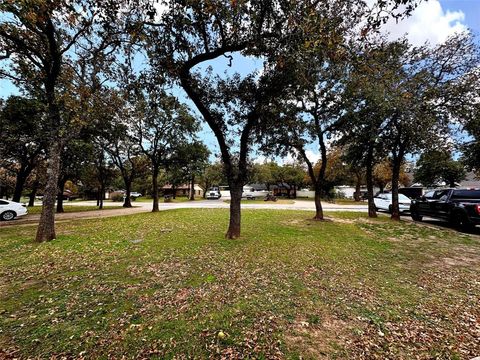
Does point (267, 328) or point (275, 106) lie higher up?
point (275, 106)

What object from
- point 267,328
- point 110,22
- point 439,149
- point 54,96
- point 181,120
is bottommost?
point 267,328

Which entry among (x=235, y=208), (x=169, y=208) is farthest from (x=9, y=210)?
(x=235, y=208)

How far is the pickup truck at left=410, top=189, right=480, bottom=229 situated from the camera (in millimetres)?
9477

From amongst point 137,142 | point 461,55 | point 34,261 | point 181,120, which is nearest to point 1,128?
point 137,142

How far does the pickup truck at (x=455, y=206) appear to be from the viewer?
9477 millimetres

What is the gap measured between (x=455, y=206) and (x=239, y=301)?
1142 cm

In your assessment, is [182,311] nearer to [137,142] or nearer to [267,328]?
[267,328]

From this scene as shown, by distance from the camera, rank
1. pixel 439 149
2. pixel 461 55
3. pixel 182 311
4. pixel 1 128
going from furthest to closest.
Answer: pixel 1 128
pixel 439 149
pixel 461 55
pixel 182 311

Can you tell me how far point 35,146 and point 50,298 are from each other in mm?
18607

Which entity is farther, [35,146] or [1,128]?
[35,146]

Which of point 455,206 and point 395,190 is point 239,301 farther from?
point 395,190

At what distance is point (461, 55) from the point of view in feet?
34.3

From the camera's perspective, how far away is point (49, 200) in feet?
25.3

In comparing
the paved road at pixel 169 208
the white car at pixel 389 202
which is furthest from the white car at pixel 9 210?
the white car at pixel 389 202
